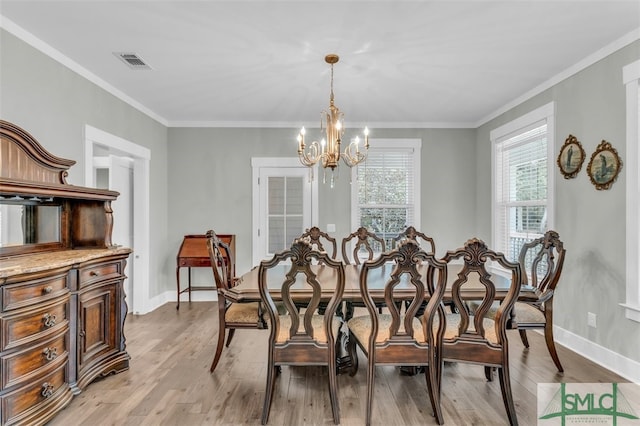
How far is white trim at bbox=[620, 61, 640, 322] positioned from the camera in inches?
107

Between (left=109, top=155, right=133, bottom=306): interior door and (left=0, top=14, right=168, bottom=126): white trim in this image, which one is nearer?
(left=0, top=14, right=168, bottom=126): white trim

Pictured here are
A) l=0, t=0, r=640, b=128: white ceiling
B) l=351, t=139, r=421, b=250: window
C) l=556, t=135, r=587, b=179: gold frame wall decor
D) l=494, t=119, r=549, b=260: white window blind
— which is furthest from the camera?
l=351, t=139, r=421, b=250: window

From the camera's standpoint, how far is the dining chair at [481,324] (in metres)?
2.05

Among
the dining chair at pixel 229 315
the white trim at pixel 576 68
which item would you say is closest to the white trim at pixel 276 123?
the white trim at pixel 576 68

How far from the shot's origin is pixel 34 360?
205cm

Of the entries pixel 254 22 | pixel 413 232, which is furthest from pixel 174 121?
pixel 413 232

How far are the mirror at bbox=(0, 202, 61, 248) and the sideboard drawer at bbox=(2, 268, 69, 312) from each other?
0.51 metres

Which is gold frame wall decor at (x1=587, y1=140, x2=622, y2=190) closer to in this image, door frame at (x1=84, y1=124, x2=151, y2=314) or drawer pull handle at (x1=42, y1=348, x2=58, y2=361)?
drawer pull handle at (x1=42, y1=348, x2=58, y2=361)

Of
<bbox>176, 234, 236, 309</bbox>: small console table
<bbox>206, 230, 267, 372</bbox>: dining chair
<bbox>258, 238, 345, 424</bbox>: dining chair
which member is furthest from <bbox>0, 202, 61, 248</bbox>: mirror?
<bbox>176, 234, 236, 309</bbox>: small console table

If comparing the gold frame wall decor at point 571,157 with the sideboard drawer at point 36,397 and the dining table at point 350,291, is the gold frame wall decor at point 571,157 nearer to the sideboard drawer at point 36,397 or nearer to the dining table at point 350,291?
the dining table at point 350,291

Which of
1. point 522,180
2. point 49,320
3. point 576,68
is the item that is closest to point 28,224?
point 49,320

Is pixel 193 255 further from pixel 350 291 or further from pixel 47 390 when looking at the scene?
pixel 350 291

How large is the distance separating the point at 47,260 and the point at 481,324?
271 cm

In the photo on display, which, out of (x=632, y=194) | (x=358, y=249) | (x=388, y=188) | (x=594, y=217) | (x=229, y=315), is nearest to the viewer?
(x=632, y=194)
